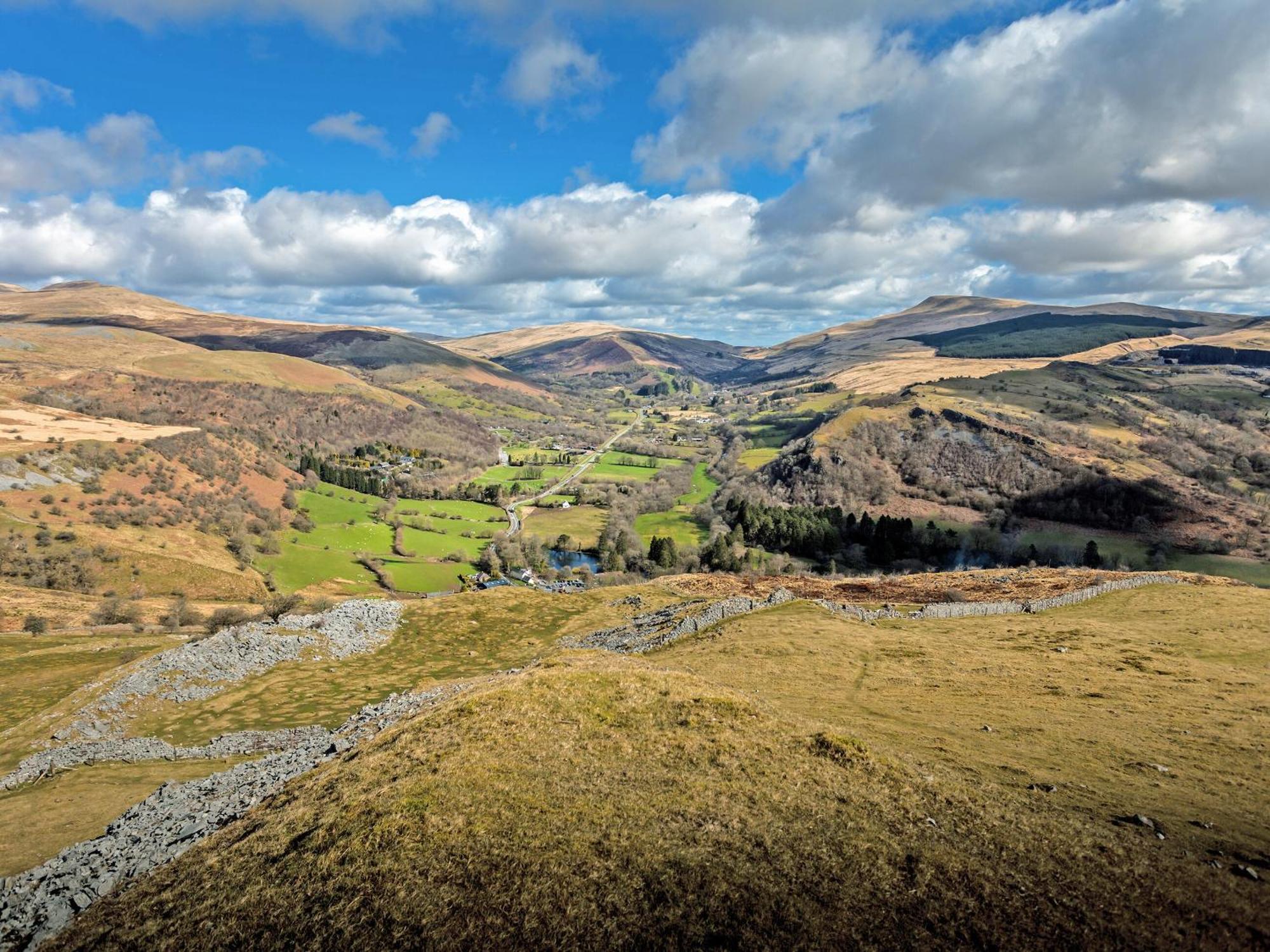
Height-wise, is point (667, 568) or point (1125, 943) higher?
point (1125, 943)

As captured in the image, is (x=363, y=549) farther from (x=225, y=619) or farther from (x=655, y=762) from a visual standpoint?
(x=655, y=762)

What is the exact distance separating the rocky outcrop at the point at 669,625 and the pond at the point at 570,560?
90.0 m

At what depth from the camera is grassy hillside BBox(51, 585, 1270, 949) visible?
1594cm

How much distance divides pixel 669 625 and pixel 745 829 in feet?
145

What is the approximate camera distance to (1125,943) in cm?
1441

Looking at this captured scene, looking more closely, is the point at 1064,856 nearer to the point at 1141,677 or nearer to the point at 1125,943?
the point at 1125,943

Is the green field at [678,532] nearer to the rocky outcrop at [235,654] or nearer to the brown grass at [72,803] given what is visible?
the rocky outcrop at [235,654]

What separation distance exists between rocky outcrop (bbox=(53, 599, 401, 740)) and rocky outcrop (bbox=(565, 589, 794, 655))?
1004 inches

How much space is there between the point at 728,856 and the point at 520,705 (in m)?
16.1

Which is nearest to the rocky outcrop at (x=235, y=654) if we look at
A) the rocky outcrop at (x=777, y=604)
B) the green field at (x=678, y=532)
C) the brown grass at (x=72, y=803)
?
the brown grass at (x=72, y=803)

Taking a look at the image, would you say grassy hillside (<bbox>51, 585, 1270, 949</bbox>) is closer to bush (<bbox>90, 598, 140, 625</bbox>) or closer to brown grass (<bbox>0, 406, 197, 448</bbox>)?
bush (<bbox>90, 598, 140, 625</bbox>)

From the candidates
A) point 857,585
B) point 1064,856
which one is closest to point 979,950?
point 1064,856

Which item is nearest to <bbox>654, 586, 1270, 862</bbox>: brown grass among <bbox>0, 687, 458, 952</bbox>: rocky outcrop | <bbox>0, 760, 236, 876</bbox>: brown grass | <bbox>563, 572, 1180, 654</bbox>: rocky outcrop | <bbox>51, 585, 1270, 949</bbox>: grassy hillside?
<bbox>51, 585, 1270, 949</bbox>: grassy hillside

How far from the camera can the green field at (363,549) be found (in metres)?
135
